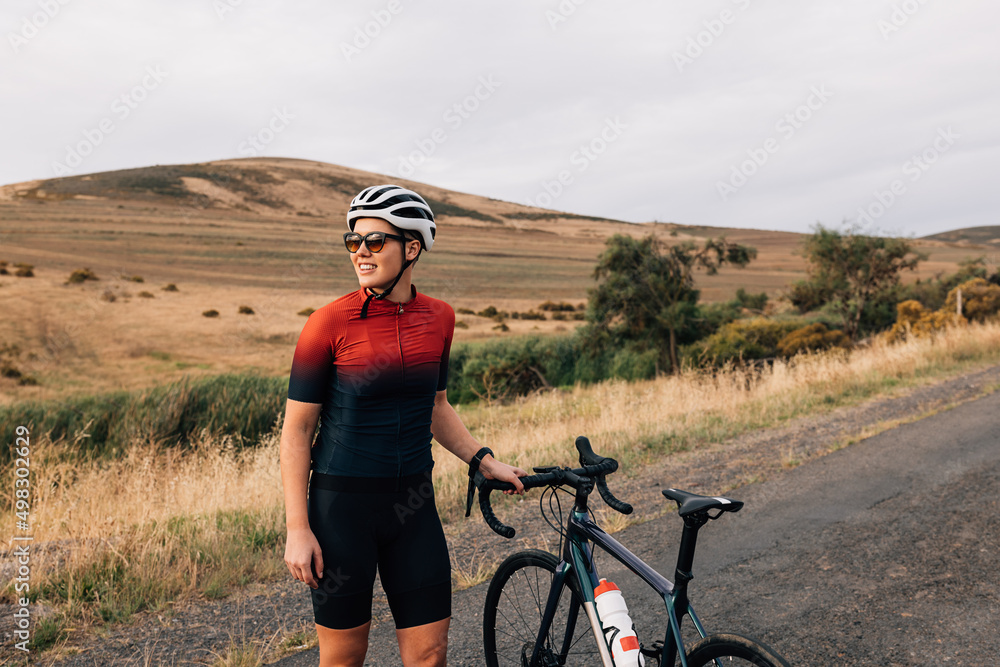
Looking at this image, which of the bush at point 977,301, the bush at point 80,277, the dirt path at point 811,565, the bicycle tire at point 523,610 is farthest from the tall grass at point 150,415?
the bush at point 80,277

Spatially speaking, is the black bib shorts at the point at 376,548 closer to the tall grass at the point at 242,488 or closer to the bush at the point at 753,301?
the tall grass at the point at 242,488

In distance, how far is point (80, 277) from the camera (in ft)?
158

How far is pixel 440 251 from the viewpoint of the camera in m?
93.8

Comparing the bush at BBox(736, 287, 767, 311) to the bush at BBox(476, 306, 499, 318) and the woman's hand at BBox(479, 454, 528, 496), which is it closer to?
the bush at BBox(476, 306, 499, 318)

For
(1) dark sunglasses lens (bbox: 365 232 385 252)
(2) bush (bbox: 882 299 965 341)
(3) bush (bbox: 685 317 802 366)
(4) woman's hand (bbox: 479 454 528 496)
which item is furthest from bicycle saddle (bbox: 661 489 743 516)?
(2) bush (bbox: 882 299 965 341)

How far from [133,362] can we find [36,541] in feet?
103

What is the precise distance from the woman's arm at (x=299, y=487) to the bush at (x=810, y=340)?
22201mm

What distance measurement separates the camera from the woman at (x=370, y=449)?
1977mm

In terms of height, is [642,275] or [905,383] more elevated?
[642,275]

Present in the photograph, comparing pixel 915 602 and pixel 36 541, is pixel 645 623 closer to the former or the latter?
pixel 915 602

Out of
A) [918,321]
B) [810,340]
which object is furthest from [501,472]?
[810,340]

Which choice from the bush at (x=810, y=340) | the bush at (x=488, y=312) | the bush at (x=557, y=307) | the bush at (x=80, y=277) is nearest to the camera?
the bush at (x=810, y=340)

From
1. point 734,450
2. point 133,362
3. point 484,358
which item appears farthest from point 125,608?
point 133,362

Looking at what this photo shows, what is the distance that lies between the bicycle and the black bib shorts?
0.24m
